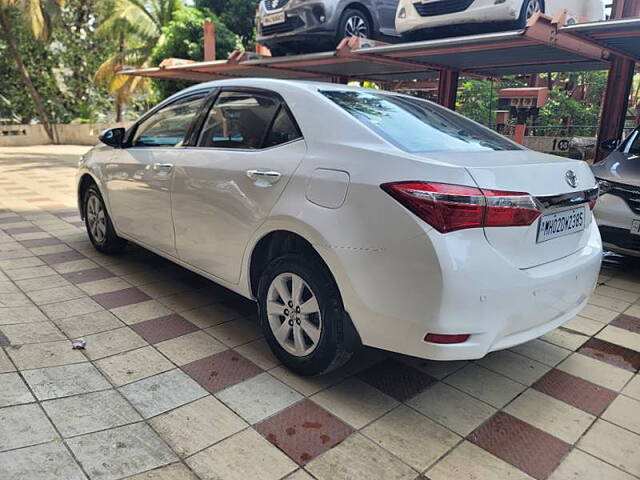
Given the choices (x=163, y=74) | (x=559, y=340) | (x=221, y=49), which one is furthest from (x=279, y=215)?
(x=221, y=49)

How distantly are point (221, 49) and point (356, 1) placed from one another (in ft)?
29.2

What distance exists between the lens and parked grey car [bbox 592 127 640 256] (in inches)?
174

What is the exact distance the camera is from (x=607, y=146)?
538 cm

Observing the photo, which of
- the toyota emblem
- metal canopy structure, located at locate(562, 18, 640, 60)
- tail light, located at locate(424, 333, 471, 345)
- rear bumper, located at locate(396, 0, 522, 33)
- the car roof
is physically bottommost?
tail light, located at locate(424, 333, 471, 345)

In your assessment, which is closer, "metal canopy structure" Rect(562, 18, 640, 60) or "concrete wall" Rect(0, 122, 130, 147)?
"metal canopy structure" Rect(562, 18, 640, 60)

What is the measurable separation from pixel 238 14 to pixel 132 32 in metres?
4.87

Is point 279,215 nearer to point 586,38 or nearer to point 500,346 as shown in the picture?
point 500,346

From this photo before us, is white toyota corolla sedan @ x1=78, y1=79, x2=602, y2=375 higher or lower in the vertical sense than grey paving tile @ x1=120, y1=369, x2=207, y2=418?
higher

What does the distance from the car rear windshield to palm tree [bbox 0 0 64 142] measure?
67.8 ft

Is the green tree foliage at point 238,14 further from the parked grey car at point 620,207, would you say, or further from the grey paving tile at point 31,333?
the grey paving tile at point 31,333

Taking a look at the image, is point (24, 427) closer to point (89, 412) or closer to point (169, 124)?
point (89, 412)

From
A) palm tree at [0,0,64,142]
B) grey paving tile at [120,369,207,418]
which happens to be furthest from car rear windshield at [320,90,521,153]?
palm tree at [0,0,64,142]

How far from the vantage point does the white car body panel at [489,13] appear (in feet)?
19.1

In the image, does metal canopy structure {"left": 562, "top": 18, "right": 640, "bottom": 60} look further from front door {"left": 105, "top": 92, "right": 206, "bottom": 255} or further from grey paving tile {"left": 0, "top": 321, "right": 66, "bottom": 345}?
grey paving tile {"left": 0, "top": 321, "right": 66, "bottom": 345}
